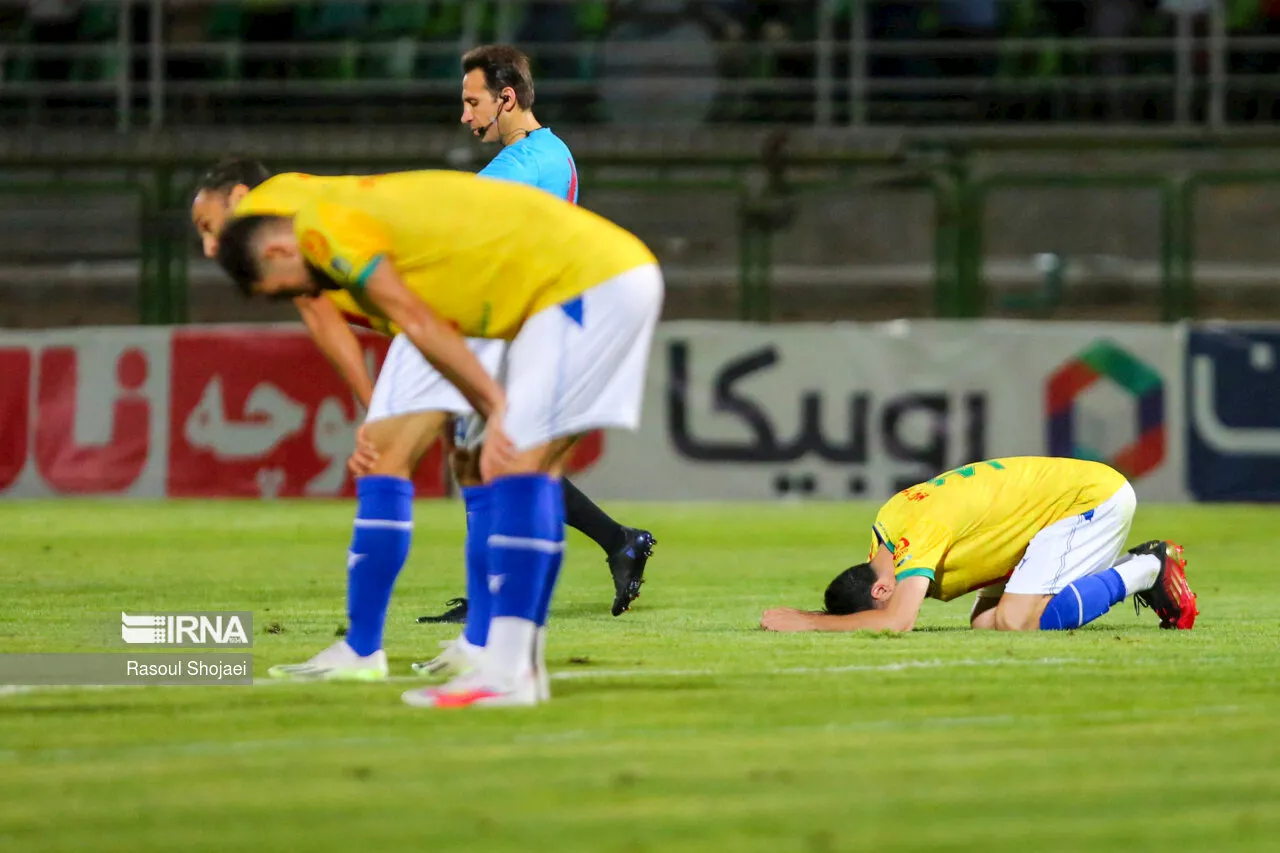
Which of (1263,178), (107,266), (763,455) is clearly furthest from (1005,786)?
(107,266)

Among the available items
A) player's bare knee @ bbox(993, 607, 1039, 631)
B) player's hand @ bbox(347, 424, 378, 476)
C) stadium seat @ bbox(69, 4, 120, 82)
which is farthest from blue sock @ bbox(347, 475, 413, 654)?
stadium seat @ bbox(69, 4, 120, 82)

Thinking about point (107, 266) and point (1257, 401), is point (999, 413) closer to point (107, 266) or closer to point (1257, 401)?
point (1257, 401)

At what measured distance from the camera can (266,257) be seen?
516cm

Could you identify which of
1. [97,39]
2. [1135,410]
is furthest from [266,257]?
[97,39]

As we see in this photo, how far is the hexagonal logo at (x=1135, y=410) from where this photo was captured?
14938mm

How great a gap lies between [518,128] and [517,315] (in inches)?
76.1

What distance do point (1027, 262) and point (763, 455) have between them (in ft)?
11.9

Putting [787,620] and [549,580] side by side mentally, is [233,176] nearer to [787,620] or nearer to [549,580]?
[549,580]

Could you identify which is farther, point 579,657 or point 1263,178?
point 1263,178

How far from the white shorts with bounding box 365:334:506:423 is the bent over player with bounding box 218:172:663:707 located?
0.56 m

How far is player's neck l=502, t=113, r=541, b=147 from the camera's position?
7188 millimetres

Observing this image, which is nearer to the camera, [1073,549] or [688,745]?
[688,745]

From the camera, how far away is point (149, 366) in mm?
15164

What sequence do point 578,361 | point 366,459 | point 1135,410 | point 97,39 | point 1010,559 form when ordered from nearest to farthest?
point 578,361
point 366,459
point 1010,559
point 1135,410
point 97,39
